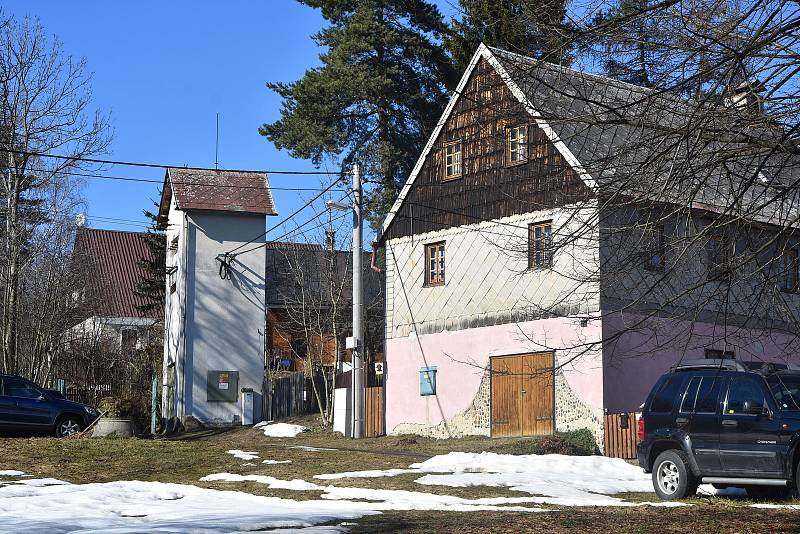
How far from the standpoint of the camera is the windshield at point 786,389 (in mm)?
14555

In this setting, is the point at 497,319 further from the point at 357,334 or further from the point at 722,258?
the point at 722,258

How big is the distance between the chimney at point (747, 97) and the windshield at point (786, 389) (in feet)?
22.1

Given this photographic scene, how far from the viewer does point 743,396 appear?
15.0 metres

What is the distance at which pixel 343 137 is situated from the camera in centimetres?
4334

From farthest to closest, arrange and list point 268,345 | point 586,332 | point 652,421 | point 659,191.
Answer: point 268,345, point 586,332, point 652,421, point 659,191

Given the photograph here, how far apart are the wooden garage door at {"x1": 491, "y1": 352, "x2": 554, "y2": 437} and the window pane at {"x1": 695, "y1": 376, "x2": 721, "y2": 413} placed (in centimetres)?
941

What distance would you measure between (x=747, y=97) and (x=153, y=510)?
30.9 ft

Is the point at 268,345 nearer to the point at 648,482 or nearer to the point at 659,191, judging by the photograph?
the point at 648,482

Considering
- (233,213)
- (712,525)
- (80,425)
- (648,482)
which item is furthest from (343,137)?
(712,525)

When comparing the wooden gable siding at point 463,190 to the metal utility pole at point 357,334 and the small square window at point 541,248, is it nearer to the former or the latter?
the metal utility pole at point 357,334

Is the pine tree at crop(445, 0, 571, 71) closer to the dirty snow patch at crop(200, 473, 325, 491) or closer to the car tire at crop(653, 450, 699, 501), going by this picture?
the car tire at crop(653, 450, 699, 501)

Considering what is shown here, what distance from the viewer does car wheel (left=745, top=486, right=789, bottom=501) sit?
1534cm

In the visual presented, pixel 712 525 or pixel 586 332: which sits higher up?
pixel 586 332

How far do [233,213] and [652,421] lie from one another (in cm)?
2351
